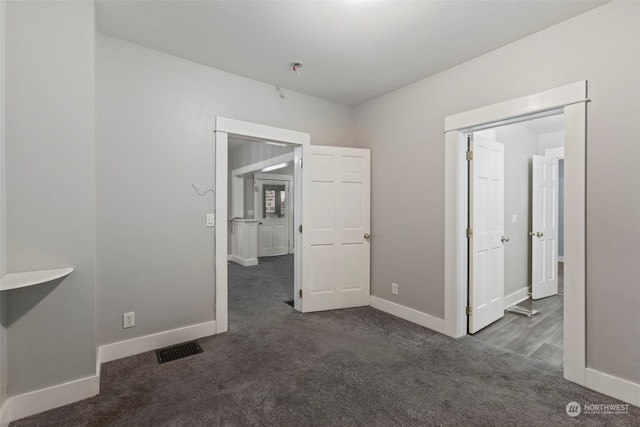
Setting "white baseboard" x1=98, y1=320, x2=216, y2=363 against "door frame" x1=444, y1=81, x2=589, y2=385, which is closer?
"door frame" x1=444, y1=81, x2=589, y2=385

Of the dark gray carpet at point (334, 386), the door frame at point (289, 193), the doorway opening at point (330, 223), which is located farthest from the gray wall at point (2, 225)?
the door frame at point (289, 193)

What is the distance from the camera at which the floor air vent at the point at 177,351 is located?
2.48 m

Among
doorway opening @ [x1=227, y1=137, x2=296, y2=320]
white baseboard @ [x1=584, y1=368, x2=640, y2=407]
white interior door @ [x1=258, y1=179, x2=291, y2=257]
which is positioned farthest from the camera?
white interior door @ [x1=258, y1=179, x2=291, y2=257]

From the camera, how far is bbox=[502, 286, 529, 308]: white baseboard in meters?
3.86

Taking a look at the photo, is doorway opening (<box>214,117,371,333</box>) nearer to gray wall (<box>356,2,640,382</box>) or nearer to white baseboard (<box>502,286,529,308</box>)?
gray wall (<box>356,2,640,382</box>)

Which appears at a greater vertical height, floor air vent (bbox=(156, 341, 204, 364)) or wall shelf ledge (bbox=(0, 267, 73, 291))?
wall shelf ledge (bbox=(0, 267, 73, 291))

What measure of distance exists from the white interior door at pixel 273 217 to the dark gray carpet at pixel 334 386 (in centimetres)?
509

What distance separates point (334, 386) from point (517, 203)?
11.8 feet

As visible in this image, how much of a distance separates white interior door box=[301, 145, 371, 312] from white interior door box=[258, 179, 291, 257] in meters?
4.49

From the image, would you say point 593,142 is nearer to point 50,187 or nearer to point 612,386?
point 612,386

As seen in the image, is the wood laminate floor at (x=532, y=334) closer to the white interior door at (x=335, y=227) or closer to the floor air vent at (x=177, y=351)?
the white interior door at (x=335, y=227)

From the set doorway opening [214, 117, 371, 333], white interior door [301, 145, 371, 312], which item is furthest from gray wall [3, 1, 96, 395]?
white interior door [301, 145, 371, 312]

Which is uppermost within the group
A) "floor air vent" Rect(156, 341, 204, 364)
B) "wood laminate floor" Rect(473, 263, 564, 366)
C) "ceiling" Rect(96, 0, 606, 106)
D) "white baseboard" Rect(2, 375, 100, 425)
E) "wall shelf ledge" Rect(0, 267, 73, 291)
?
"ceiling" Rect(96, 0, 606, 106)

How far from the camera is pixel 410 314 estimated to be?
10.9 feet
